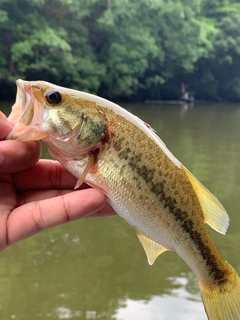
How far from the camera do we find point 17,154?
6.98 feet

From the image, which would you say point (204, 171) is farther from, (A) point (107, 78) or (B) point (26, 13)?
(A) point (107, 78)

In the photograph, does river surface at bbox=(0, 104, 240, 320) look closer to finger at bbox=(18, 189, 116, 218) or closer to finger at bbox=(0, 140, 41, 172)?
finger at bbox=(18, 189, 116, 218)

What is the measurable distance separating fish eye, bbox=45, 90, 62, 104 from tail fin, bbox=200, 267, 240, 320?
126cm

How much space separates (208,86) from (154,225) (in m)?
45.4

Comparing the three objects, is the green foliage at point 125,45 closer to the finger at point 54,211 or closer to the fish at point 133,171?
the fish at point 133,171

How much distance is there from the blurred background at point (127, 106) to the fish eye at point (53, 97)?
3.31 metres

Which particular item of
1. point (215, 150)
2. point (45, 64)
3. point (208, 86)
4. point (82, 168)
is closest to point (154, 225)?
point (82, 168)

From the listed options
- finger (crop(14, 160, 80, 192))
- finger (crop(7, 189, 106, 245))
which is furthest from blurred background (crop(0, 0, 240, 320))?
finger (crop(7, 189, 106, 245))

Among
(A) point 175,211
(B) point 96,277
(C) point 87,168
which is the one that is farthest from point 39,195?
(B) point 96,277

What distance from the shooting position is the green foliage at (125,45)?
2664cm

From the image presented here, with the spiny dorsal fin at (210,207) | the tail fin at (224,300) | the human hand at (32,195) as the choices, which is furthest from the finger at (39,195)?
the tail fin at (224,300)

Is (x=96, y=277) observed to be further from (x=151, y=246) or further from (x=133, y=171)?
(x=133, y=171)

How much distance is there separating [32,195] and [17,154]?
364 millimetres

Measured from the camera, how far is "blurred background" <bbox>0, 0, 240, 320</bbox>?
5082 mm
